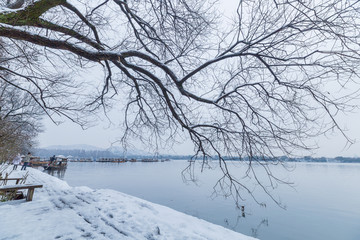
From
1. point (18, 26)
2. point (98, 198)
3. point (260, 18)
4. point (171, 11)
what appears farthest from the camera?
point (98, 198)

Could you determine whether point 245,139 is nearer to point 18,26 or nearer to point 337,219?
point 18,26

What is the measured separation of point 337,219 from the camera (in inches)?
433

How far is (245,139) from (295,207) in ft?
42.6

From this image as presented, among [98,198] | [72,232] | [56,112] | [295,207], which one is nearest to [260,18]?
[56,112]

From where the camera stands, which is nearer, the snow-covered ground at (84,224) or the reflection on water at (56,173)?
the snow-covered ground at (84,224)

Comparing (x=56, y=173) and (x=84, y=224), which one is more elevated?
(x=84, y=224)

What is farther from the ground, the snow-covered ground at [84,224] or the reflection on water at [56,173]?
the snow-covered ground at [84,224]

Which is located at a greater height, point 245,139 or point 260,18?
point 260,18

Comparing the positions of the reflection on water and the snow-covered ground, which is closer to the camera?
the snow-covered ground

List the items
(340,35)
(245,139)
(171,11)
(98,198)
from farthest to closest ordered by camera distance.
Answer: (98,198), (171,11), (245,139), (340,35)

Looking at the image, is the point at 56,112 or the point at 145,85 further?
the point at 145,85

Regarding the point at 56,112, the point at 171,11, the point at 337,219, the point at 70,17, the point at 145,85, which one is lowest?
the point at 337,219

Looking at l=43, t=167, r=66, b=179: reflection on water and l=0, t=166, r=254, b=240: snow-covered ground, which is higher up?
l=0, t=166, r=254, b=240: snow-covered ground

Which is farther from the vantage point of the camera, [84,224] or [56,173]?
[56,173]
